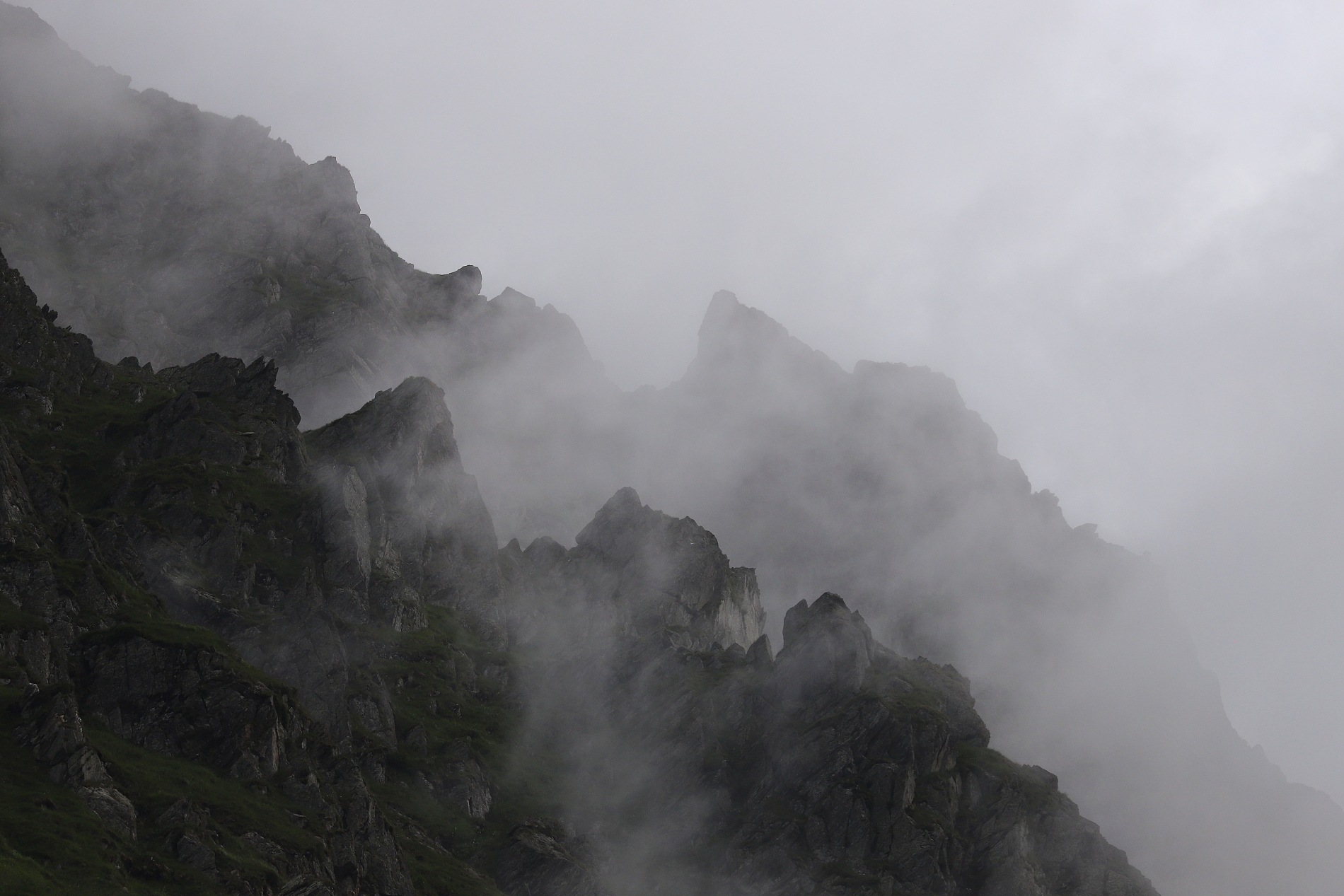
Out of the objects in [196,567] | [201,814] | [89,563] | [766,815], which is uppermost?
[766,815]

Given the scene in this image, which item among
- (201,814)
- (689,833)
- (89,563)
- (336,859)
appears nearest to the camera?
(201,814)

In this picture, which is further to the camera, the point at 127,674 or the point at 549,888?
the point at 549,888

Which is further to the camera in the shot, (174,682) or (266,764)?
(266,764)

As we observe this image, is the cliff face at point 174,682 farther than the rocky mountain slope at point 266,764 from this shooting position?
No

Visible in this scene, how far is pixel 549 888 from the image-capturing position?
15462 cm

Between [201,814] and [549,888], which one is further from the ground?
[549,888]

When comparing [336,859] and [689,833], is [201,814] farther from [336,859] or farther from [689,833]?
[689,833]

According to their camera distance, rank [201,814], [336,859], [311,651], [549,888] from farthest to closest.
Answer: [311,651]
[549,888]
[336,859]
[201,814]

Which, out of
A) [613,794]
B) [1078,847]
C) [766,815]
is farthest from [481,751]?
[1078,847]

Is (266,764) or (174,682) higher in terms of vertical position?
(174,682)

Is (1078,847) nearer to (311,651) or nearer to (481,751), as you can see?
(481,751)

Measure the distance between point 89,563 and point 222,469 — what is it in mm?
60127

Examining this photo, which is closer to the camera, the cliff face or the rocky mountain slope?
the cliff face

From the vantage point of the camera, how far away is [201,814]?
10738cm
